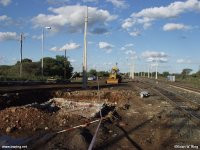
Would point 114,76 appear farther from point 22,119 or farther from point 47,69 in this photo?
point 22,119

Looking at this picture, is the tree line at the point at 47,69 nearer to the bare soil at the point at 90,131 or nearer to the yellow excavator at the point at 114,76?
the yellow excavator at the point at 114,76

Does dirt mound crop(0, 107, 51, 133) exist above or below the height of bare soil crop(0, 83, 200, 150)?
above

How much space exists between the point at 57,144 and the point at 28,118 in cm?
488

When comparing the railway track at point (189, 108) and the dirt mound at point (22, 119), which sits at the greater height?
the dirt mound at point (22, 119)

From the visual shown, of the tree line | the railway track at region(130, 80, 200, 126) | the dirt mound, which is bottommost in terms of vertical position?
the railway track at region(130, 80, 200, 126)

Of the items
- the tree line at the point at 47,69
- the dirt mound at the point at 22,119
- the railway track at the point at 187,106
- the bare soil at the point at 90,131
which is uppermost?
the tree line at the point at 47,69

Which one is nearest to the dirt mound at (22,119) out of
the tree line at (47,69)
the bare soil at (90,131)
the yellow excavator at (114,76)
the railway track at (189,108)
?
the bare soil at (90,131)

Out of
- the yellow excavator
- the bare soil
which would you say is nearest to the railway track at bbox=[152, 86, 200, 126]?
the bare soil

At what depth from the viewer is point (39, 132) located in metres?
14.3

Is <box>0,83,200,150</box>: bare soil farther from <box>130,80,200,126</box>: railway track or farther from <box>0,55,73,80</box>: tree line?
<box>0,55,73,80</box>: tree line

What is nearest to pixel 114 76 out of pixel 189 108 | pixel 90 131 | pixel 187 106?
pixel 187 106

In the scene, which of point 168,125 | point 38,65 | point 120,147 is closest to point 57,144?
point 120,147

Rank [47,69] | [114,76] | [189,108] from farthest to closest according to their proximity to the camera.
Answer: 1. [47,69]
2. [114,76]
3. [189,108]

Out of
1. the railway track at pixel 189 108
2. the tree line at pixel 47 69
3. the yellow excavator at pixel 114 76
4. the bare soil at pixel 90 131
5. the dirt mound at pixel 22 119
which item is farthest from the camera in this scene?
the tree line at pixel 47 69
